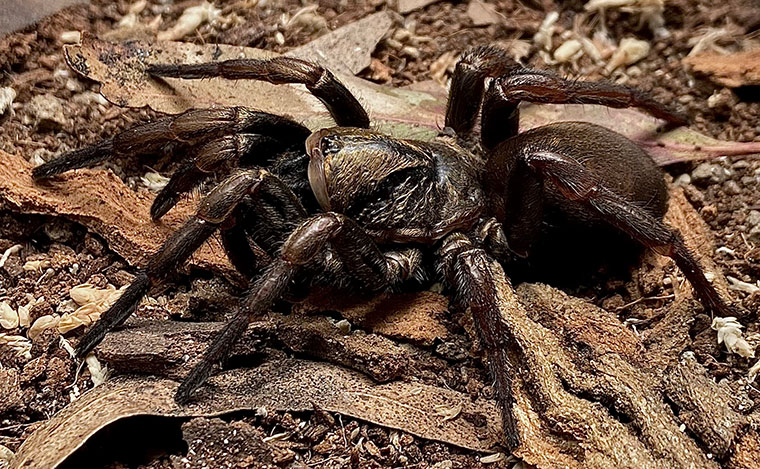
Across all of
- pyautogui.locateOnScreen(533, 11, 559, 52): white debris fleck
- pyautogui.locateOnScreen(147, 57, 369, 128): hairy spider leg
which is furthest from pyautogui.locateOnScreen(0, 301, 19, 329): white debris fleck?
pyautogui.locateOnScreen(533, 11, 559, 52): white debris fleck

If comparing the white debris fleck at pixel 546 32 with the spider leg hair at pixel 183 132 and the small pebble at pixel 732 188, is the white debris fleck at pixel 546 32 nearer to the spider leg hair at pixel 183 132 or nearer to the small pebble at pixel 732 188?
the small pebble at pixel 732 188

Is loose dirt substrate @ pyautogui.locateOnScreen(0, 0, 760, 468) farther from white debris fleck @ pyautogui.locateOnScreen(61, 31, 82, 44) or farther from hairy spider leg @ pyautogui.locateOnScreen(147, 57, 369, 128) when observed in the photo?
hairy spider leg @ pyautogui.locateOnScreen(147, 57, 369, 128)

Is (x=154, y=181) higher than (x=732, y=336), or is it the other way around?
(x=154, y=181)

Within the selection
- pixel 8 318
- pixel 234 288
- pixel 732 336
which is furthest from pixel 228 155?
pixel 732 336

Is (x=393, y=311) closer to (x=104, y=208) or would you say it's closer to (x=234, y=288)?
(x=234, y=288)


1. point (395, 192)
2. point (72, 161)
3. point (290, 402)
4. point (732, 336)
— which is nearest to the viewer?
point (290, 402)

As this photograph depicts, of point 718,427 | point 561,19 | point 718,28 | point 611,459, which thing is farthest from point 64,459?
point 718,28

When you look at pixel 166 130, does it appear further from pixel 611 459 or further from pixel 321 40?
pixel 611 459
